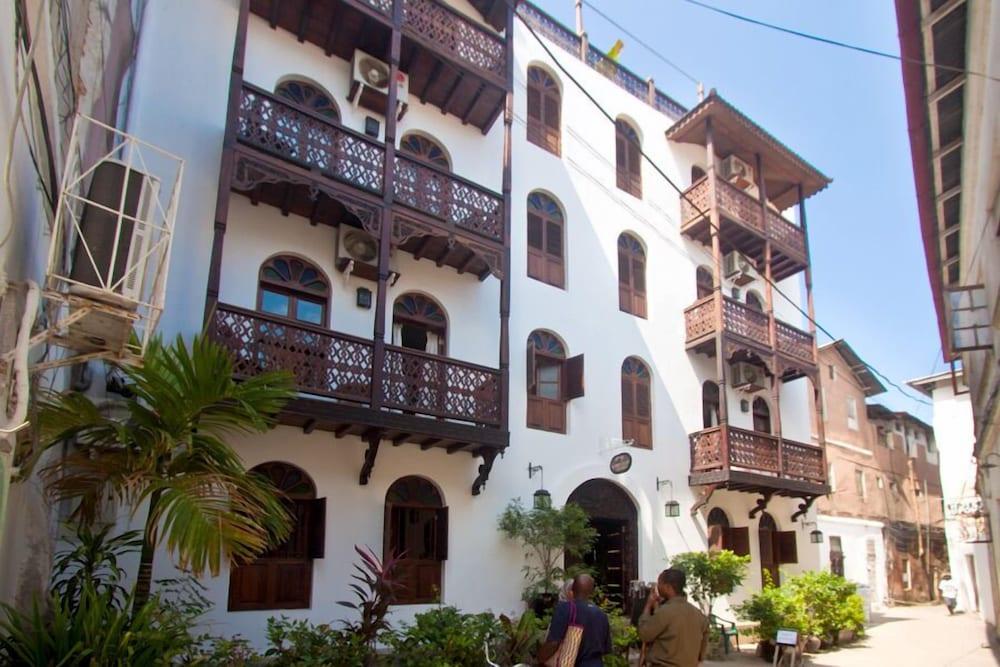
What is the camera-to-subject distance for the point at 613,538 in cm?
1476

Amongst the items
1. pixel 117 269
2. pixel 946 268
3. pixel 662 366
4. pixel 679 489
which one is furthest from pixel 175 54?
pixel 946 268

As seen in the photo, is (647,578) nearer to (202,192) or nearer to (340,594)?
(340,594)

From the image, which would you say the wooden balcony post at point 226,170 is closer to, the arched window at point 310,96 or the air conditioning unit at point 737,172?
the arched window at point 310,96

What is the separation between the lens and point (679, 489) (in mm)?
15664

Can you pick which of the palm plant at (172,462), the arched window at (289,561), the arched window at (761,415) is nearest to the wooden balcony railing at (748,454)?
the arched window at (761,415)

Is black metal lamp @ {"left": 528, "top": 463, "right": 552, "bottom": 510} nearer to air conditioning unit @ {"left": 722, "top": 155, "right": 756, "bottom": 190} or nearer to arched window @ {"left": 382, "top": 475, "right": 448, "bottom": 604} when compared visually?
arched window @ {"left": 382, "top": 475, "right": 448, "bottom": 604}

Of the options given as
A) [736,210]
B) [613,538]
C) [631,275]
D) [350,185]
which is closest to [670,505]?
[613,538]

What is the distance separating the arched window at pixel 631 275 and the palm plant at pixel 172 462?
1051cm

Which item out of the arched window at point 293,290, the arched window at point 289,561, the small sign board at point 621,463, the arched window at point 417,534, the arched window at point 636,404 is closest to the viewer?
the arched window at point 289,561

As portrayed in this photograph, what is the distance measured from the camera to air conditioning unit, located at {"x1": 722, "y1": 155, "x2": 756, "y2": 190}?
61.8 feet

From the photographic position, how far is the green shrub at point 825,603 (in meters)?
14.4

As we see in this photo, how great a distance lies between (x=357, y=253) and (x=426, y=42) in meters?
3.88

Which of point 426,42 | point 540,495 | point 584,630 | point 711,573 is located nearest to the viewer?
point 584,630

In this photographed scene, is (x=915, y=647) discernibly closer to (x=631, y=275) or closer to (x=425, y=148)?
(x=631, y=275)
